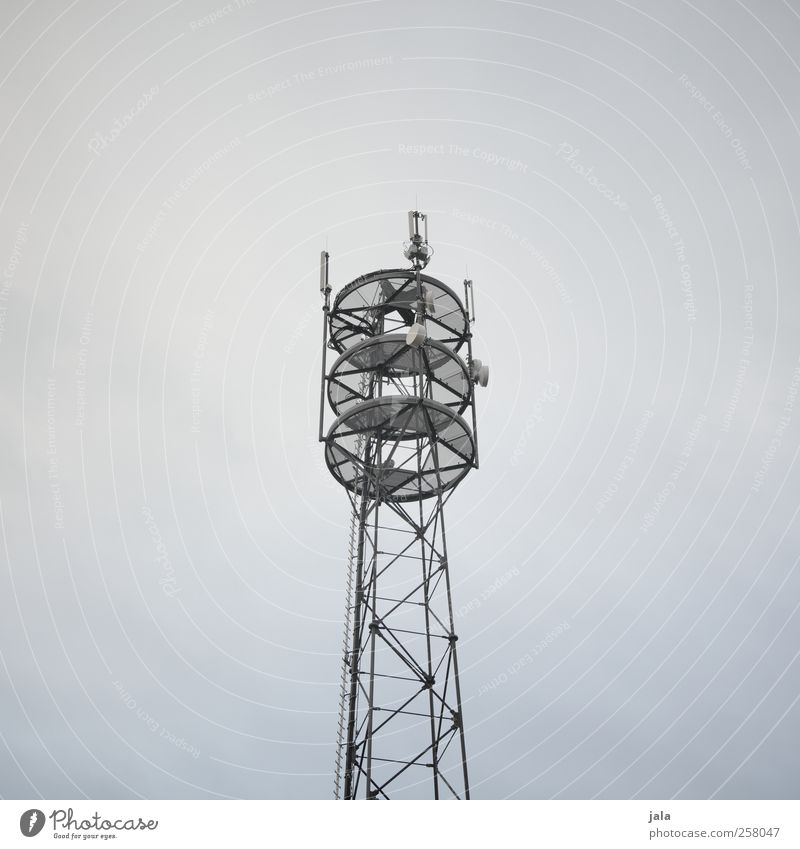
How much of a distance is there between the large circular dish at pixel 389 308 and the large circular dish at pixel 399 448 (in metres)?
3.15

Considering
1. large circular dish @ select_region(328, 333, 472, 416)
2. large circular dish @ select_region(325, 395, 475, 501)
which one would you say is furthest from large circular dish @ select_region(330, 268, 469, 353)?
large circular dish @ select_region(325, 395, 475, 501)

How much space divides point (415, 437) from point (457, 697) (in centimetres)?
652

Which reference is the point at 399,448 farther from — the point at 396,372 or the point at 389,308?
the point at 389,308

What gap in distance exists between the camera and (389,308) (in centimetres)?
2105

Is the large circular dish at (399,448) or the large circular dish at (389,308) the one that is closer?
the large circular dish at (399,448)

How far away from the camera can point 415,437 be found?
769 inches

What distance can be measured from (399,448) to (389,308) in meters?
4.00

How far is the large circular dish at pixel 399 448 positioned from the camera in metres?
18.6

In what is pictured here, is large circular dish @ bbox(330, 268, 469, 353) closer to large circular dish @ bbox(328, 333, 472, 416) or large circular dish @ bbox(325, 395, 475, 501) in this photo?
large circular dish @ bbox(328, 333, 472, 416)

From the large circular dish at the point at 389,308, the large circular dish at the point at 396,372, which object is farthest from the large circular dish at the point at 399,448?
the large circular dish at the point at 389,308

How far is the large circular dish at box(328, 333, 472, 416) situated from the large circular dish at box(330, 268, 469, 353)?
102 centimetres

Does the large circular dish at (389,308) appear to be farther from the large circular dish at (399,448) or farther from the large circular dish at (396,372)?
the large circular dish at (399,448)

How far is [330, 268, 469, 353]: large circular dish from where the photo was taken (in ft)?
68.4
